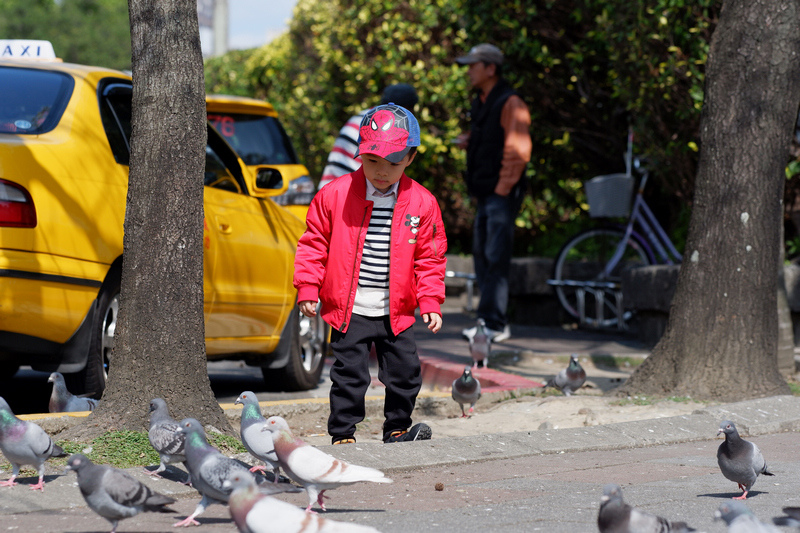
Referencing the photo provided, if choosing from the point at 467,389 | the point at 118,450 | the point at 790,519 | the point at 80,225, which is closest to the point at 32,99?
the point at 80,225

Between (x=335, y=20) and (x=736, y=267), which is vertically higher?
(x=335, y=20)

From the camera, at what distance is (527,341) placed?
9.34 m

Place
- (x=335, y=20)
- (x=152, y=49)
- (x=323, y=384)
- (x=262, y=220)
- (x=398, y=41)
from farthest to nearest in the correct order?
1. (x=335, y=20)
2. (x=398, y=41)
3. (x=323, y=384)
4. (x=262, y=220)
5. (x=152, y=49)

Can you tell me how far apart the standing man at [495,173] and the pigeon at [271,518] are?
523 centimetres

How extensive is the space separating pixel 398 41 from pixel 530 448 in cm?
966

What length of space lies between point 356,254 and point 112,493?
1.78 metres

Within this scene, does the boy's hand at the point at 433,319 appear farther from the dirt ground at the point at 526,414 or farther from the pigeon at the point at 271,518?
the pigeon at the point at 271,518

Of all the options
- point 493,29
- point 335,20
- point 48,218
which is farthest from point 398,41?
point 48,218

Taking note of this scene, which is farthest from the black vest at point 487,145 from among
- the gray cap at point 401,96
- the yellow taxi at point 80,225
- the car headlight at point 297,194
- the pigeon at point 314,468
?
the pigeon at point 314,468

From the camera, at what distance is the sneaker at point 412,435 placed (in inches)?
183

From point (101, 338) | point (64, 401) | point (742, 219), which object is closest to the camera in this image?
point (64, 401)

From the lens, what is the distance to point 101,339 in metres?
4.98

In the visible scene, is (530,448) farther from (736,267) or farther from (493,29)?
(493,29)

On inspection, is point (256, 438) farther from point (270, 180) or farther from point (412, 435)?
point (270, 180)
